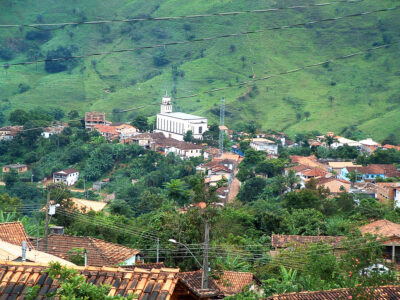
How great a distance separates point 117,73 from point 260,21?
84.8 feet

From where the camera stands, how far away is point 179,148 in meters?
59.4

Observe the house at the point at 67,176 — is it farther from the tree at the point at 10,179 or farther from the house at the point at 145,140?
the house at the point at 145,140

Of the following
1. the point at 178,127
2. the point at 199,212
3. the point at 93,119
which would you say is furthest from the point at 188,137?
the point at 199,212

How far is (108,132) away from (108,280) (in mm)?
58275

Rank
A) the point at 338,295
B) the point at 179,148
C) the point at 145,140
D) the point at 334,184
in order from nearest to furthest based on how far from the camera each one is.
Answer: the point at 338,295 → the point at 334,184 → the point at 179,148 → the point at 145,140

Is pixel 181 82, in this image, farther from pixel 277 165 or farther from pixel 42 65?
pixel 277 165

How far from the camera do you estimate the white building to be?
5256cm

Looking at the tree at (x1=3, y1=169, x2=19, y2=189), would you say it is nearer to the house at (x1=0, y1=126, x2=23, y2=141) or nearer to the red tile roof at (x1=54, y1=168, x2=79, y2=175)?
the red tile roof at (x1=54, y1=168, x2=79, y2=175)

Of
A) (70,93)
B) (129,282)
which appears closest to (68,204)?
(129,282)

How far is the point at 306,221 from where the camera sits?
28562mm

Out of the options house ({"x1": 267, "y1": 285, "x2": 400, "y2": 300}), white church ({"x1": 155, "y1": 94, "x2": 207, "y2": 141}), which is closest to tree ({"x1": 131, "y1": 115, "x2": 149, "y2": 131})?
white church ({"x1": 155, "y1": 94, "x2": 207, "y2": 141})

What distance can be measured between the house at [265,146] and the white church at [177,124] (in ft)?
26.2

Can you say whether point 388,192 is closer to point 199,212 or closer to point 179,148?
point 179,148

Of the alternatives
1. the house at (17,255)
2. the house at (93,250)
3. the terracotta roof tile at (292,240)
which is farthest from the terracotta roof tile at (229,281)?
the terracotta roof tile at (292,240)
